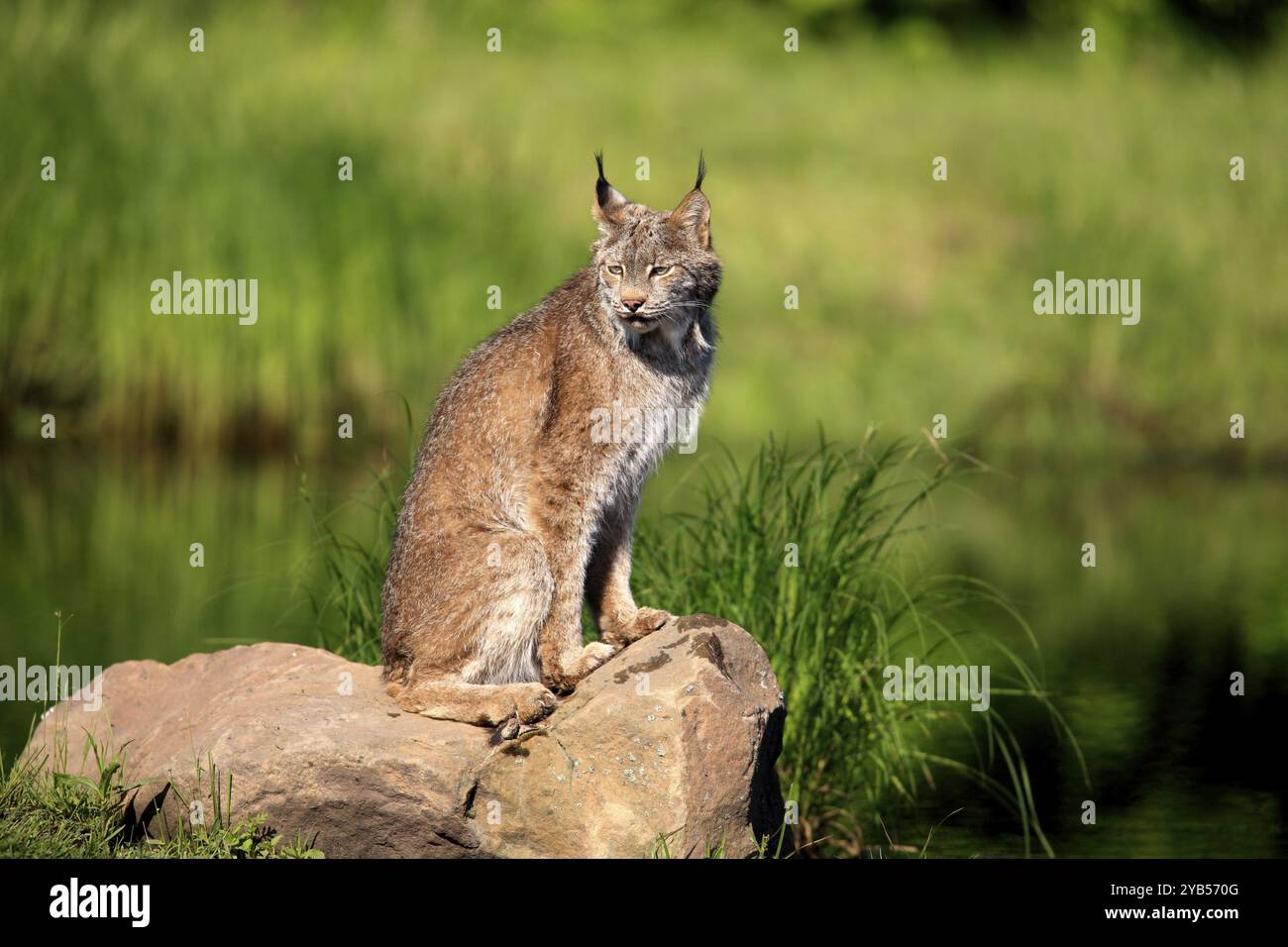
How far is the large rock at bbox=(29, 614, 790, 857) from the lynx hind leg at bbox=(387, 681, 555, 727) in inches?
2.6

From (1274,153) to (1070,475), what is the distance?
7333mm

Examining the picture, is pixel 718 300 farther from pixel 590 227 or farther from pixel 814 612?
pixel 590 227

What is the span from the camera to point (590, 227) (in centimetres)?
2148

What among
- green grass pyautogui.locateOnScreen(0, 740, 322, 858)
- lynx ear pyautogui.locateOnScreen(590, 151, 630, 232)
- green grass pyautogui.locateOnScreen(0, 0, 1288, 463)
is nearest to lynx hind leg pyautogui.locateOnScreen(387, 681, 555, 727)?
green grass pyautogui.locateOnScreen(0, 740, 322, 858)

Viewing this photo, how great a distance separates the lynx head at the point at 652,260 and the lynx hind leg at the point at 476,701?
5.68 ft

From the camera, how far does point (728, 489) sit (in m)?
9.95

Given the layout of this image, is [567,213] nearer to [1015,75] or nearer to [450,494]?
[1015,75]

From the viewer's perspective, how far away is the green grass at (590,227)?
18.4m

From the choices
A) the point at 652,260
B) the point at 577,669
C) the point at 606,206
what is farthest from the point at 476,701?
the point at 606,206

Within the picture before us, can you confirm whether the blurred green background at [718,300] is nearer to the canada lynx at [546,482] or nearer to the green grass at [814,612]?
the green grass at [814,612]

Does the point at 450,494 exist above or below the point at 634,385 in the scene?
below

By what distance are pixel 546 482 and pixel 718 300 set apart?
646 cm

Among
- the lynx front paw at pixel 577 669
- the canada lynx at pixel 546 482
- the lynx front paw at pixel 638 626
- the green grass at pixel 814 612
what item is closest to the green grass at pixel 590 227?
the green grass at pixel 814 612
